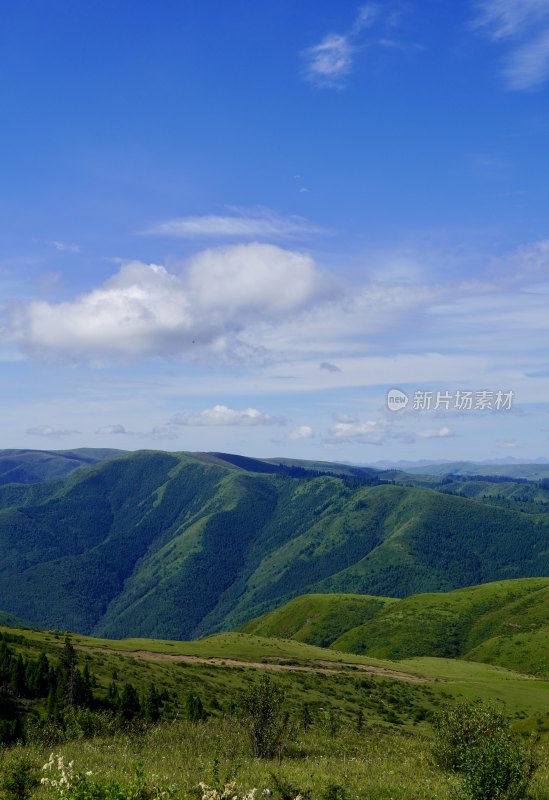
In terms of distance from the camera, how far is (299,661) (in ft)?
435

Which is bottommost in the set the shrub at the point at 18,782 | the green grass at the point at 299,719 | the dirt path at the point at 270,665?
the dirt path at the point at 270,665

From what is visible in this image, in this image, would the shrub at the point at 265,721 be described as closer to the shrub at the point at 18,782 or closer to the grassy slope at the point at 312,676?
the shrub at the point at 18,782

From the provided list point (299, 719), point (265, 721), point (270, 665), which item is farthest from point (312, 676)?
point (265, 721)

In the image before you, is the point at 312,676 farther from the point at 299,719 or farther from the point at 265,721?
the point at 265,721

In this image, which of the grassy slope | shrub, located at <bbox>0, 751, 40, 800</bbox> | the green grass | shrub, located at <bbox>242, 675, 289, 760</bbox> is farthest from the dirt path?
shrub, located at <bbox>0, 751, 40, 800</bbox>

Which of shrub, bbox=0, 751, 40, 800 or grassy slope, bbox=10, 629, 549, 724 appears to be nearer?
shrub, bbox=0, 751, 40, 800

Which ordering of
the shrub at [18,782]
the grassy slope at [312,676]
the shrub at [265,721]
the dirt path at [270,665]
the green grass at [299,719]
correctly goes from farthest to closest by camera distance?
the dirt path at [270,665] < the grassy slope at [312,676] < the shrub at [265,721] < the green grass at [299,719] < the shrub at [18,782]

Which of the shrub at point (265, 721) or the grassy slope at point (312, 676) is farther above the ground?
the shrub at point (265, 721)

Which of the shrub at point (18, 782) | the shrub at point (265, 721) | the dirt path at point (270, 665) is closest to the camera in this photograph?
the shrub at point (18, 782)

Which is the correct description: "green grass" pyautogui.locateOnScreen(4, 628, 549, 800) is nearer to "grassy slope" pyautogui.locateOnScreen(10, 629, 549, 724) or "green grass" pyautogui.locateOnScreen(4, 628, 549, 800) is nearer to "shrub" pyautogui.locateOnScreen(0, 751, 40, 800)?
"grassy slope" pyautogui.locateOnScreen(10, 629, 549, 724)

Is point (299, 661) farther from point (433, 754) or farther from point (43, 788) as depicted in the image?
point (43, 788)

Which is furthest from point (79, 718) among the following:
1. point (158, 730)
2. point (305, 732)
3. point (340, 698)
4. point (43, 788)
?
point (340, 698)

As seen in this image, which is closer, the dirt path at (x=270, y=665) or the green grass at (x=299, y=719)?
the green grass at (x=299, y=719)

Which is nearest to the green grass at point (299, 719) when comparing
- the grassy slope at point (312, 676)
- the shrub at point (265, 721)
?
the grassy slope at point (312, 676)
